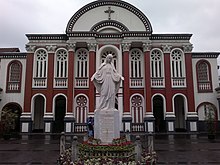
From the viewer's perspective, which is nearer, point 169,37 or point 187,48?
point 187,48

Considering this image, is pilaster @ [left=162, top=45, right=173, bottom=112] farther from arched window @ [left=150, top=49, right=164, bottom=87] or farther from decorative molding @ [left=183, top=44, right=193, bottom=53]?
decorative molding @ [left=183, top=44, right=193, bottom=53]

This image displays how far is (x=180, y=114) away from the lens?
99.0 feet

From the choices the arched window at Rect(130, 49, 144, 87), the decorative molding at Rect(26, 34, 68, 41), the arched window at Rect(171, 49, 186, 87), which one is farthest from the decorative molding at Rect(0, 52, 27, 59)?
the arched window at Rect(171, 49, 186, 87)

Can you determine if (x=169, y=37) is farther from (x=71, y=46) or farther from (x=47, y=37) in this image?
(x=47, y=37)

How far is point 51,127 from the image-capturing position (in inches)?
1044

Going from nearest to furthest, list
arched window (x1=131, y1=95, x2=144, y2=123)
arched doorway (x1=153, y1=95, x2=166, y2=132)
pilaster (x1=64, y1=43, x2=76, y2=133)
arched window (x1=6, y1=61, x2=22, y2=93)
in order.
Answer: pilaster (x1=64, y1=43, x2=76, y2=133) → arched window (x1=131, y1=95, x2=144, y2=123) → arched window (x1=6, y1=61, x2=22, y2=93) → arched doorway (x1=153, y1=95, x2=166, y2=132)

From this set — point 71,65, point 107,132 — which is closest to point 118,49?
point 71,65

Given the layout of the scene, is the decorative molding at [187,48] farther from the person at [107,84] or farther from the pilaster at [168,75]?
the person at [107,84]

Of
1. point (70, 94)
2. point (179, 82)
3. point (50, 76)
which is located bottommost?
point (70, 94)

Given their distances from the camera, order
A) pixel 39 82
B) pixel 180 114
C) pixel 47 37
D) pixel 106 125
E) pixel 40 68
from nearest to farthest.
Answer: pixel 106 125, pixel 39 82, pixel 40 68, pixel 47 37, pixel 180 114

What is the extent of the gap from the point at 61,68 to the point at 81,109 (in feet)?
18.4

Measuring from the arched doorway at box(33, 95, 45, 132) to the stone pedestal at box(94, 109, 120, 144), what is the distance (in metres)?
21.5

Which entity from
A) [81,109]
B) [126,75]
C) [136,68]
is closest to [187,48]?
[136,68]

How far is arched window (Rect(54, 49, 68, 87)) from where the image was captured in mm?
27844
